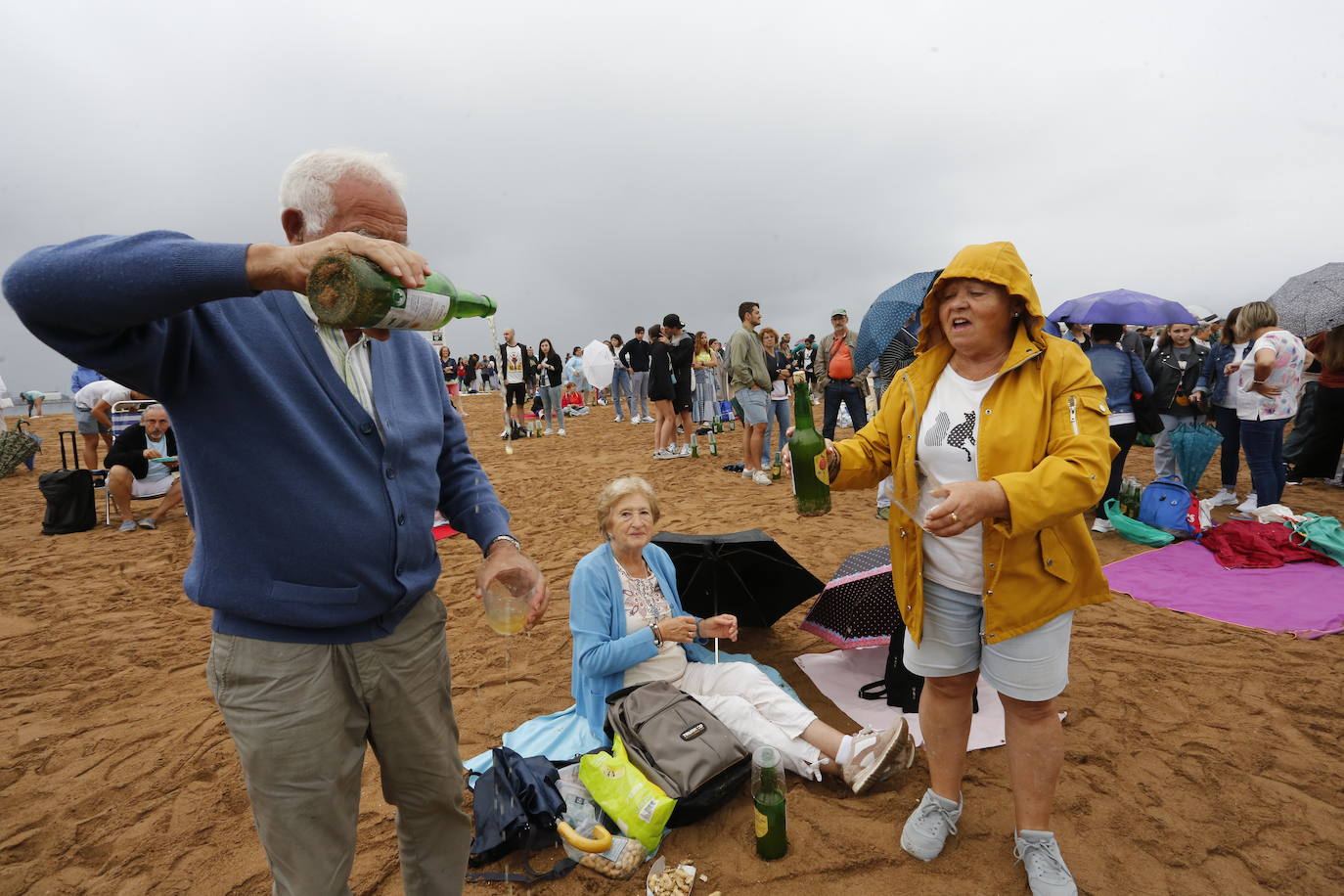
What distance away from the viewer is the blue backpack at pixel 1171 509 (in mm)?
5805

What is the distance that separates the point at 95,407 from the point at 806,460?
10.8m

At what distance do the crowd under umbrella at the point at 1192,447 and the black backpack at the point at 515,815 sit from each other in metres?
7.66

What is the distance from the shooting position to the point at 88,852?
2.71 metres

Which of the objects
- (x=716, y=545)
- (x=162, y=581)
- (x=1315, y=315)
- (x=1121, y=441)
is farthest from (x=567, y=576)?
(x=1315, y=315)

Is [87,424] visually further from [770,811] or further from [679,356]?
[770,811]

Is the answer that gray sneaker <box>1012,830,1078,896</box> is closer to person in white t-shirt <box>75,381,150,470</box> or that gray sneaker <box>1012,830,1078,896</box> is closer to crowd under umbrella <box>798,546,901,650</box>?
crowd under umbrella <box>798,546,901,650</box>

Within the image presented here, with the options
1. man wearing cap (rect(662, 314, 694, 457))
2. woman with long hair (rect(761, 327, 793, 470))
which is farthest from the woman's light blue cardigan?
man wearing cap (rect(662, 314, 694, 457))

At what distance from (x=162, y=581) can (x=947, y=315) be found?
714 centimetres

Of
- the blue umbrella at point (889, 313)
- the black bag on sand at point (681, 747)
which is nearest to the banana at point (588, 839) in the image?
the black bag on sand at point (681, 747)

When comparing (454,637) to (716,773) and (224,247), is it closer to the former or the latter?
(716,773)

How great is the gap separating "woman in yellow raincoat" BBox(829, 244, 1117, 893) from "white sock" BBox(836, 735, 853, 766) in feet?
1.34

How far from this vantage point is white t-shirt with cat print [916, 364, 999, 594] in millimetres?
2086

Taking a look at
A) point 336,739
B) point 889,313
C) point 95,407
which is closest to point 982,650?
point 336,739

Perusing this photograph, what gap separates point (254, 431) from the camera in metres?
1.33
